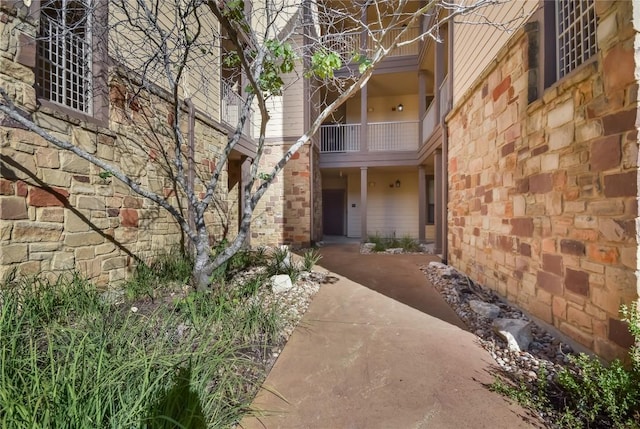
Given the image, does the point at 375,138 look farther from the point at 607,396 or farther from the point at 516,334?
the point at 607,396

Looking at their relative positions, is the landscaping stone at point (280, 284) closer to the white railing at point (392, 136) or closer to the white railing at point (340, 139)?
the white railing at point (340, 139)

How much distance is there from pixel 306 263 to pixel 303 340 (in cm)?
229

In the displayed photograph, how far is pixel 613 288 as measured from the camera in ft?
6.16

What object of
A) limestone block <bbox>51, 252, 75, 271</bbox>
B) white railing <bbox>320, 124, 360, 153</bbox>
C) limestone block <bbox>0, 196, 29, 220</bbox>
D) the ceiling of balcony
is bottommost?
limestone block <bbox>51, 252, 75, 271</bbox>

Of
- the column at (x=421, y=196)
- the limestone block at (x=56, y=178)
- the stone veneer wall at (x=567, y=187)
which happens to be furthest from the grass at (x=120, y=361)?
the column at (x=421, y=196)

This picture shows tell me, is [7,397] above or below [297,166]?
below

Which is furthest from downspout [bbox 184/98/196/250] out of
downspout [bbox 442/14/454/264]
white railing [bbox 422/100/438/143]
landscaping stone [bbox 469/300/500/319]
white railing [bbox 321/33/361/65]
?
white railing [bbox 422/100/438/143]

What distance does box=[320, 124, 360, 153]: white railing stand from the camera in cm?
986

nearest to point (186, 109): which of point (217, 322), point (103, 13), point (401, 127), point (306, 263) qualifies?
point (103, 13)

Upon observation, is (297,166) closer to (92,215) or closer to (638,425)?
(92,215)

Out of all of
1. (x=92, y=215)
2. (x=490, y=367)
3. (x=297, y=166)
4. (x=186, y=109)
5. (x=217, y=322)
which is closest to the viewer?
(x=490, y=367)

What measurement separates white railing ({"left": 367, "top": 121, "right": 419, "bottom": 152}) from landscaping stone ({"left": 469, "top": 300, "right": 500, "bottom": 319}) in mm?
7091

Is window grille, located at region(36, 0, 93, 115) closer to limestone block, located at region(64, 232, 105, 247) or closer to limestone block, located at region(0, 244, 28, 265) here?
limestone block, located at region(64, 232, 105, 247)

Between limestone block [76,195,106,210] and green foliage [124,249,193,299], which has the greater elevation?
limestone block [76,195,106,210]
